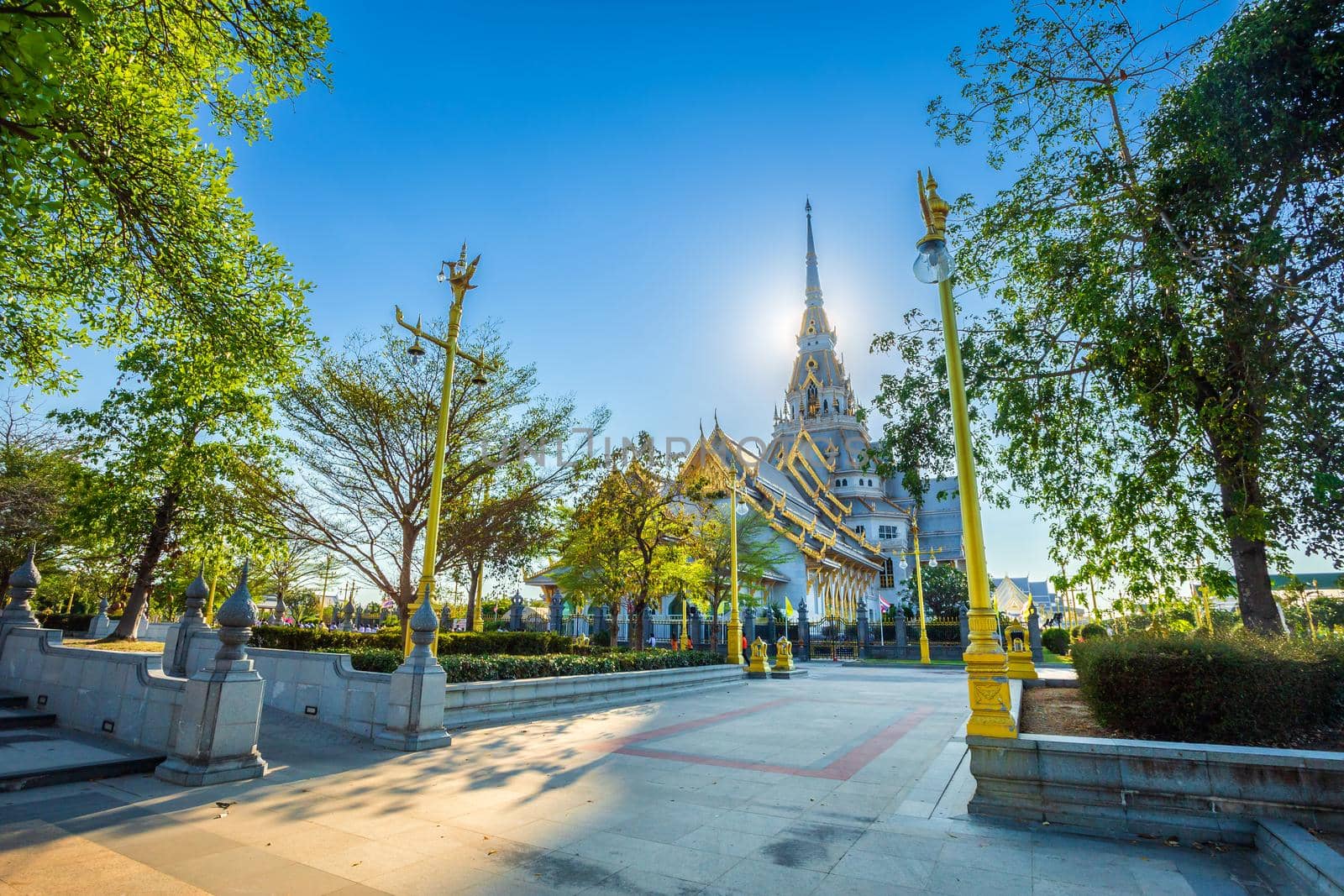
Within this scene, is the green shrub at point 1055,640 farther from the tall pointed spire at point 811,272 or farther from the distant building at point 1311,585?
the tall pointed spire at point 811,272

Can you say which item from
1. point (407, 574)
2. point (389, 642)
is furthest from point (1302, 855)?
point (389, 642)

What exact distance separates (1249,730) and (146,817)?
9559 millimetres

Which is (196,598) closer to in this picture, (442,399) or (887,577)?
(442,399)

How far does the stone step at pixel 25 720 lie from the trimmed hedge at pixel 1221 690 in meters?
12.9

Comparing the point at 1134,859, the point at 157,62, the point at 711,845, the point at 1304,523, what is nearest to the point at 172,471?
the point at 157,62

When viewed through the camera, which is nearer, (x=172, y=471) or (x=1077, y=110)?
(x=1077, y=110)

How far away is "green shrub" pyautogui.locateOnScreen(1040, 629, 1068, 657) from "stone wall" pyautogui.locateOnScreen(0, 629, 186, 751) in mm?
45683

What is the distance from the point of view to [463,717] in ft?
33.7

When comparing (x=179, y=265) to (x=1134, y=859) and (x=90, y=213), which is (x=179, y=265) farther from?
(x=1134, y=859)

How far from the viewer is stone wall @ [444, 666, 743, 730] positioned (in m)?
10.3

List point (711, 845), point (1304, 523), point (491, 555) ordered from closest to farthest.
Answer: point (711, 845)
point (1304, 523)
point (491, 555)

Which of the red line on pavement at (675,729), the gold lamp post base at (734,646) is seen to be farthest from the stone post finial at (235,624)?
the gold lamp post base at (734,646)

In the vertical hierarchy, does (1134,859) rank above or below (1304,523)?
below

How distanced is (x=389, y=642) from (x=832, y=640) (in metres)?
29.3
